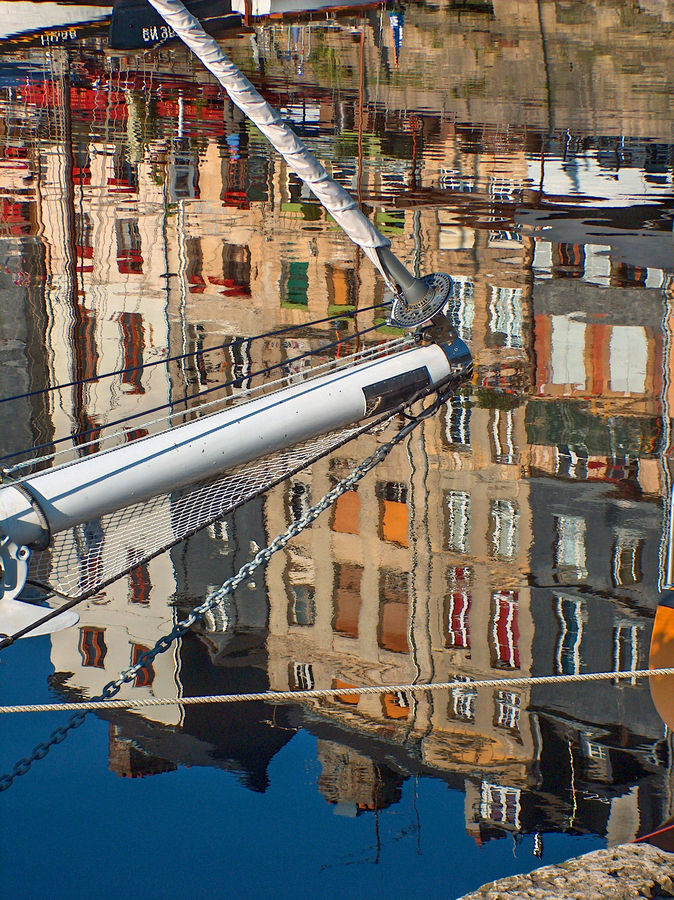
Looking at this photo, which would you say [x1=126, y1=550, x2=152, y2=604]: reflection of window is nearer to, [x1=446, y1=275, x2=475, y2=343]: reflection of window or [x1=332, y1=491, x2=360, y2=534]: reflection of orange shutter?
[x1=332, y1=491, x2=360, y2=534]: reflection of orange shutter

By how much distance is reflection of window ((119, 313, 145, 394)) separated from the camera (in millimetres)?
18047

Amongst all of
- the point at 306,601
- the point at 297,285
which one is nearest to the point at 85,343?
the point at 297,285

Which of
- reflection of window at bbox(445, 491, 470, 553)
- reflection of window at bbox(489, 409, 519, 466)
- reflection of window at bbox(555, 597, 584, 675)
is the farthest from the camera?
reflection of window at bbox(489, 409, 519, 466)

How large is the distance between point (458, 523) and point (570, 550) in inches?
64.3

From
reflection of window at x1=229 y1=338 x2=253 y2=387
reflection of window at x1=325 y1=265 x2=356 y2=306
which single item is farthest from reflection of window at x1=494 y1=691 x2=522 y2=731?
reflection of window at x1=325 y1=265 x2=356 y2=306

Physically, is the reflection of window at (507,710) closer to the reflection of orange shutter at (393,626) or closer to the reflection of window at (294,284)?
the reflection of orange shutter at (393,626)

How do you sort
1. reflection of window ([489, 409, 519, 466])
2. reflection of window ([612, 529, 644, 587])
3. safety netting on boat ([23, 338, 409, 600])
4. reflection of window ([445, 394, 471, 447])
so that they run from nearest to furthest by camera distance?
1. safety netting on boat ([23, 338, 409, 600])
2. reflection of window ([612, 529, 644, 587])
3. reflection of window ([489, 409, 519, 466])
4. reflection of window ([445, 394, 471, 447])

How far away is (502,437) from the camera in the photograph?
16.4 metres

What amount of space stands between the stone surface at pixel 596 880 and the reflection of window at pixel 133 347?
453 inches

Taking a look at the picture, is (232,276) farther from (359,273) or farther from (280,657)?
(280,657)

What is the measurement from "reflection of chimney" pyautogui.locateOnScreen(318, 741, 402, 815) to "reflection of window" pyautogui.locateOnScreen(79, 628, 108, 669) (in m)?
2.57

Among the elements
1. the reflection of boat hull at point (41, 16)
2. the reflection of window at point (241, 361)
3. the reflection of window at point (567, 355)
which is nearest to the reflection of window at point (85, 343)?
the reflection of window at point (241, 361)

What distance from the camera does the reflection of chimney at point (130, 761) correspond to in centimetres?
1031

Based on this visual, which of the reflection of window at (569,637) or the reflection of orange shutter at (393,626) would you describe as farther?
the reflection of orange shutter at (393,626)
